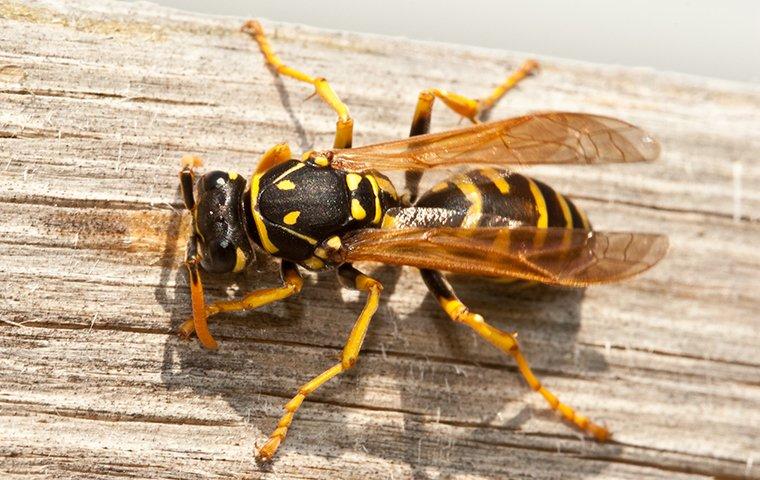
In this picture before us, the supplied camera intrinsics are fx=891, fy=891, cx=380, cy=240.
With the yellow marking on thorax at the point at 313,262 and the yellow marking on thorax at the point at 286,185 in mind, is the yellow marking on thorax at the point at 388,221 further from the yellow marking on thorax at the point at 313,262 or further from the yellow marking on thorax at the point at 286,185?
the yellow marking on thorax at the point at 286,185

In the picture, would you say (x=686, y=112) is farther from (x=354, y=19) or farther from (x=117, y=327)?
(x=117, y=327)

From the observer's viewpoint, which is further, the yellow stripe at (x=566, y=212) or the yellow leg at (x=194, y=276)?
the yellow stripe at (x=566, y=212)

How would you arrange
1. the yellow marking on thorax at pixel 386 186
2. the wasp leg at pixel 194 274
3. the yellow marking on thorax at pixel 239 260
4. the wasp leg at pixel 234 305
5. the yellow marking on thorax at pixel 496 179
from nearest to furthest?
the wasp leg at pixel 194 274
the wasp leg at pixel 234 305
the yellow marking on thorax at pixel 239 260
the yellow marking on thorax at pixel 496 179
the yellow marking on thorax at pixel 386 186

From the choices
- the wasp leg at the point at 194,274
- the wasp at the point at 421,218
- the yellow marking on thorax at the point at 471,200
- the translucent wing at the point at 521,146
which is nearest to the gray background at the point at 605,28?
the wasp at the point at 421,218

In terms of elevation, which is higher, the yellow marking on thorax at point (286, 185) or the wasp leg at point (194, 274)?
the yellow marking on thorax at point (286, 185)

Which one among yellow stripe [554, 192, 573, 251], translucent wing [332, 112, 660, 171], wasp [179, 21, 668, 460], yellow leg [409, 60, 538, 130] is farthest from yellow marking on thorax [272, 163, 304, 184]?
yellow stripe [554, 192, 573, 251]

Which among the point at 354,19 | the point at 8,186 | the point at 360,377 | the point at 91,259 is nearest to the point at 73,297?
the point at 91,259

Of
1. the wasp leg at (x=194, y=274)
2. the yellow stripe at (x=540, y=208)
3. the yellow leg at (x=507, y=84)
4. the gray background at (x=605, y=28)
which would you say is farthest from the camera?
the gray background at (x=605, y=28)

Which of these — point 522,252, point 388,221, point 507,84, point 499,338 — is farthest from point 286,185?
point 507,84
